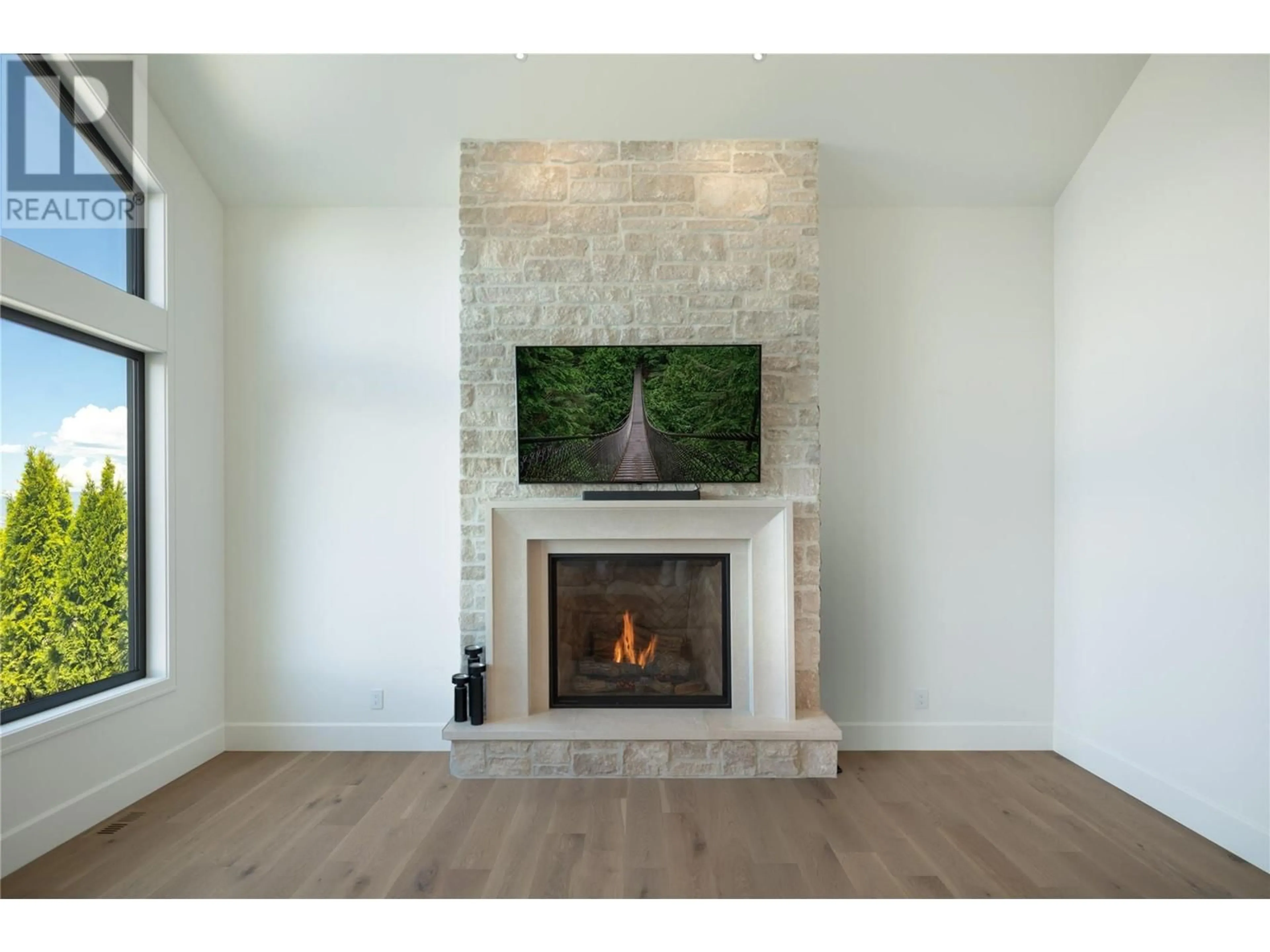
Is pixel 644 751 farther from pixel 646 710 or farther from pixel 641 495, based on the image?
pixel 641 495

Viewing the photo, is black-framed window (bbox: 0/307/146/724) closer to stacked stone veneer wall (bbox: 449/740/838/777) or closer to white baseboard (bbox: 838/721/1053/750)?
stacked stone veneer wall (bbox: 449/740/838/777)

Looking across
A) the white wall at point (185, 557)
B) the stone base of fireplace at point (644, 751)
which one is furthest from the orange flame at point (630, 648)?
the white wall at point (185, 557)

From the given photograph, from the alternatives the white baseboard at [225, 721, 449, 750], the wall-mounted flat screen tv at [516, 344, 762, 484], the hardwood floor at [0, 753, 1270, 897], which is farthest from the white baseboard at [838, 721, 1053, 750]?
the white baseboard at [225, 721, 449, 750]

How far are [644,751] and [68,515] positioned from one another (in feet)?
9.17

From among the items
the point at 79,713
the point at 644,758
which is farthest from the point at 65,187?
the point at 644,758

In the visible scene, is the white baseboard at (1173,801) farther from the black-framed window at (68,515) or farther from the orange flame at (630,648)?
Answer: the black-framed window at (68,515)

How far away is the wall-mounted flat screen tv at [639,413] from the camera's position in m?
3.64

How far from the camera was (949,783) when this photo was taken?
3.53 metres

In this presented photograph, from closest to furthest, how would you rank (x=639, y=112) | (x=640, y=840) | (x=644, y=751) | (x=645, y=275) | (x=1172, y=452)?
(x=640, y=840), (x=1172, y=452), (x=644, y=751), (x=639, y=112), (x=645, y=275)

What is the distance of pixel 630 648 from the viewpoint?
3936 mm

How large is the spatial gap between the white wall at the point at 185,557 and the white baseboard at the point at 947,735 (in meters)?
3.46

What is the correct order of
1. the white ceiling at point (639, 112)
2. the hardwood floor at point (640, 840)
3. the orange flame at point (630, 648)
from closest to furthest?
1. the hardwood floor at point (640, 840)
2. the white ceiling at point (639, 112)
3. the orange flame at point (630, 648)

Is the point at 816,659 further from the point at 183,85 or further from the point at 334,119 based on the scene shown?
the point at 183,85
